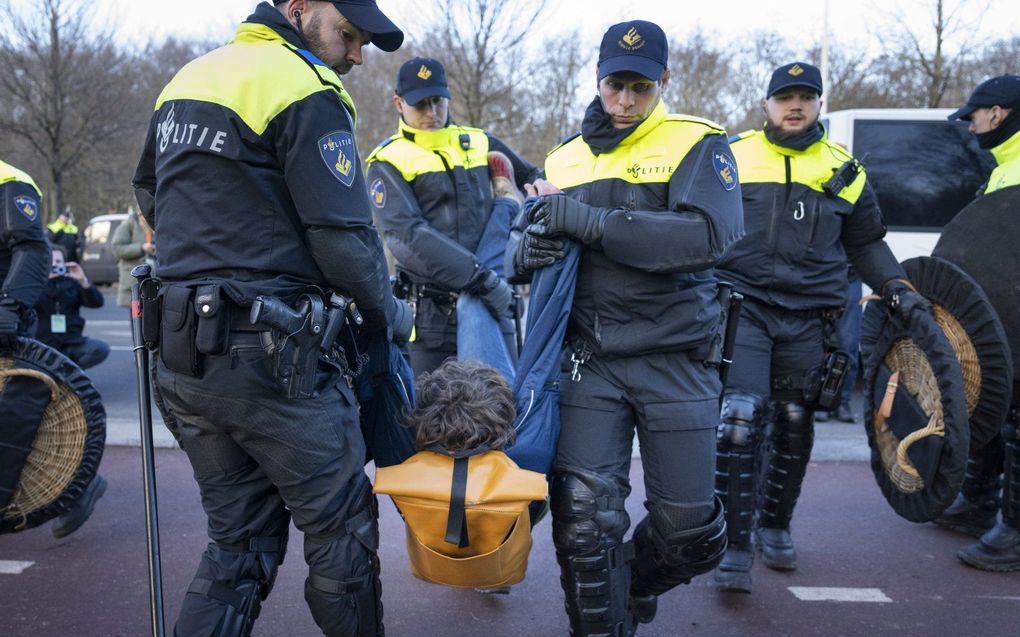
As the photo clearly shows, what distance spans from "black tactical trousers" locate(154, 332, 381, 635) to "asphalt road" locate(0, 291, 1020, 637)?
98cm

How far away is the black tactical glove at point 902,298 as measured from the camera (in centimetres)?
374

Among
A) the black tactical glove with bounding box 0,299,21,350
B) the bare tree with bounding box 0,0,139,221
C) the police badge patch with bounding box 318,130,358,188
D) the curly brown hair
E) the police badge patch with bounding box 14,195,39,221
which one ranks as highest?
the bare tree with bounding box 0,0,139,221

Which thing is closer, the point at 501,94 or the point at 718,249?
the point at 718,249

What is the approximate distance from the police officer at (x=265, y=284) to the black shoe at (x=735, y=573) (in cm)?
175

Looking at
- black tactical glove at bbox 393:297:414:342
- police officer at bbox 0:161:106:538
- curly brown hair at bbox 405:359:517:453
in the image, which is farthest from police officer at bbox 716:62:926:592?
police officer at bbox 0:161:106:538

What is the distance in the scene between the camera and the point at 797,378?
4.00 meters

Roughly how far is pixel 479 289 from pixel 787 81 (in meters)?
1.61

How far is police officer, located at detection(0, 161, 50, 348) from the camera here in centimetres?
413

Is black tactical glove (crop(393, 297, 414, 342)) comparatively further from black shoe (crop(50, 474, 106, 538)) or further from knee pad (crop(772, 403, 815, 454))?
black shoe (crop(50, 474, 106, 538))

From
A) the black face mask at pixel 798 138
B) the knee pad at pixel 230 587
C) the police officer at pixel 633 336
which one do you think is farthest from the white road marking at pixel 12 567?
the black face mask at pixel 798 138

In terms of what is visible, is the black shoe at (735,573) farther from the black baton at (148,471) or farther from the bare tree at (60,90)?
the bare tree at (60,90)

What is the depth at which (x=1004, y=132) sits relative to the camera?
4152mm

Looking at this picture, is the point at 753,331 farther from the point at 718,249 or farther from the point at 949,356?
the point at 718,249

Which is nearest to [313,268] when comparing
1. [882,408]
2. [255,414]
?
[255,414]
